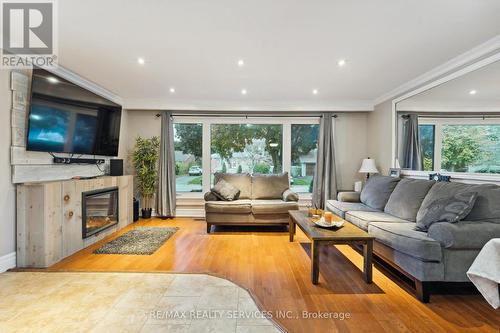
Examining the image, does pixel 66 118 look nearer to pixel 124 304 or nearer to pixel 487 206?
pixel 124 304

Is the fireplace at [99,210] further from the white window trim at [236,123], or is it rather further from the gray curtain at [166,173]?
the white window trim at [236,123]

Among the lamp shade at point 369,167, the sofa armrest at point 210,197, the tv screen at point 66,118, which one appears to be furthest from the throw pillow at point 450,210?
the tv screen at point 66,118

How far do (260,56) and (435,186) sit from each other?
8.89 ft

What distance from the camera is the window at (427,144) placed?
11.3ft

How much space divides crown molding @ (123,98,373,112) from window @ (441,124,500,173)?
6.30 ft

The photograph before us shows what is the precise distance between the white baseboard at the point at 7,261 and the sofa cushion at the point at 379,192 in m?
4.75

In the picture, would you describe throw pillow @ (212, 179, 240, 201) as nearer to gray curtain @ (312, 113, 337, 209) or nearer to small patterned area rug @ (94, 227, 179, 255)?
small patterned area rug @ (94, 227, 179, 255)

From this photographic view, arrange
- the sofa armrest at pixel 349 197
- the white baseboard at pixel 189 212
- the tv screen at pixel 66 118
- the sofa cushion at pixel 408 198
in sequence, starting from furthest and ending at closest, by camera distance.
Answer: the white baseboard at pixel 189 212 → the sofa armrest at pixel 349 197 → the sofa cushion at pixel 408 198 → the tv screen at pixel 66 118

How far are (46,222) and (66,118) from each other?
1.38 metres

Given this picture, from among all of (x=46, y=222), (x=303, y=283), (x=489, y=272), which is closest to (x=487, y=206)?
(x=489, y=272)

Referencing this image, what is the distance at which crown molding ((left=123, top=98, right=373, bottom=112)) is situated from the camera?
4.93 m

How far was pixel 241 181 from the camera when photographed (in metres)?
4.80

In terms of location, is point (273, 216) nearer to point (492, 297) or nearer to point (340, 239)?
point (340, 239)

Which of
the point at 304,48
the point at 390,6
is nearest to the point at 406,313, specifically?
the point at 390,6
